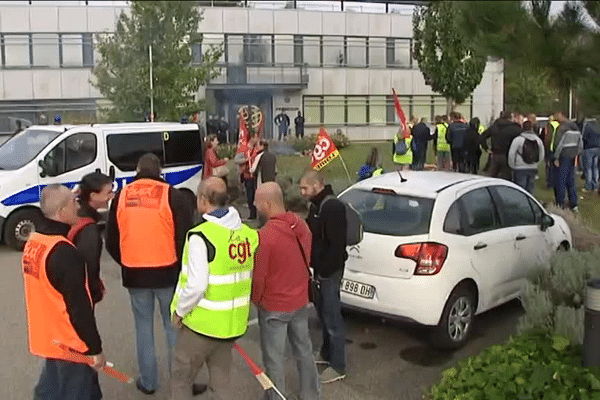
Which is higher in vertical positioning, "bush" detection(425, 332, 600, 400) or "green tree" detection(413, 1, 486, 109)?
"green tree" detection(413, 1, 486, 109)

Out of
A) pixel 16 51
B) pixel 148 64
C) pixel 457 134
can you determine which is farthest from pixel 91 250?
pixel 16 51

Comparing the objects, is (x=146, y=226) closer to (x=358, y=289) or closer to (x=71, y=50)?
(x=358, y=289)

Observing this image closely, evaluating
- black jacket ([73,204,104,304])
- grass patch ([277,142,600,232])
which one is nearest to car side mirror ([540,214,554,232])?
grass patch ([277,142,600,232])

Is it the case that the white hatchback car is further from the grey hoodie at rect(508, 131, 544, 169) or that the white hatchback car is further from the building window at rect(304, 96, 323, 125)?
the building window at rect(304, 96, 323, 125)

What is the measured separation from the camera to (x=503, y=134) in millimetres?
14016

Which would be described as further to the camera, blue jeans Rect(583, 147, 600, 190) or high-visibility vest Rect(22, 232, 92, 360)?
blue jeans Rect(583, 147, 600, 190)

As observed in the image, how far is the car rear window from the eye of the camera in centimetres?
672

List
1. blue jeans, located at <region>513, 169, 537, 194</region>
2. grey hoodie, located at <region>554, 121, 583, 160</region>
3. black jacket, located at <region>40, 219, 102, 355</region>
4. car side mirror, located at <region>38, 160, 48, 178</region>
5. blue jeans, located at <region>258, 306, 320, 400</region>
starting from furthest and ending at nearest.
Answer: grey hoodie, located at <region>554, 121, 583, 160</region>, blue jeans, located at <region>513, 169, 537, 194</region>, car side mirror, located at <region>38, 160, 48, 178</region>, blue jeans, located at <region>258, 306, 320, 400</region>, black jacket, located at <region>40, 219, 102, 355</region>

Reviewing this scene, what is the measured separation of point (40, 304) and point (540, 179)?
15.9 metres

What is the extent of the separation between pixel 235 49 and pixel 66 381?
3895cm

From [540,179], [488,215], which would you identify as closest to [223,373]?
[488,215]

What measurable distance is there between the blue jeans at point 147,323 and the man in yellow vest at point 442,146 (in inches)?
548

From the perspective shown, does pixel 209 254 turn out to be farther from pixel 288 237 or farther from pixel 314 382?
pixel 314 382

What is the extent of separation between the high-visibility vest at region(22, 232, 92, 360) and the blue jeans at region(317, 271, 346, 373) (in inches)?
83.8
